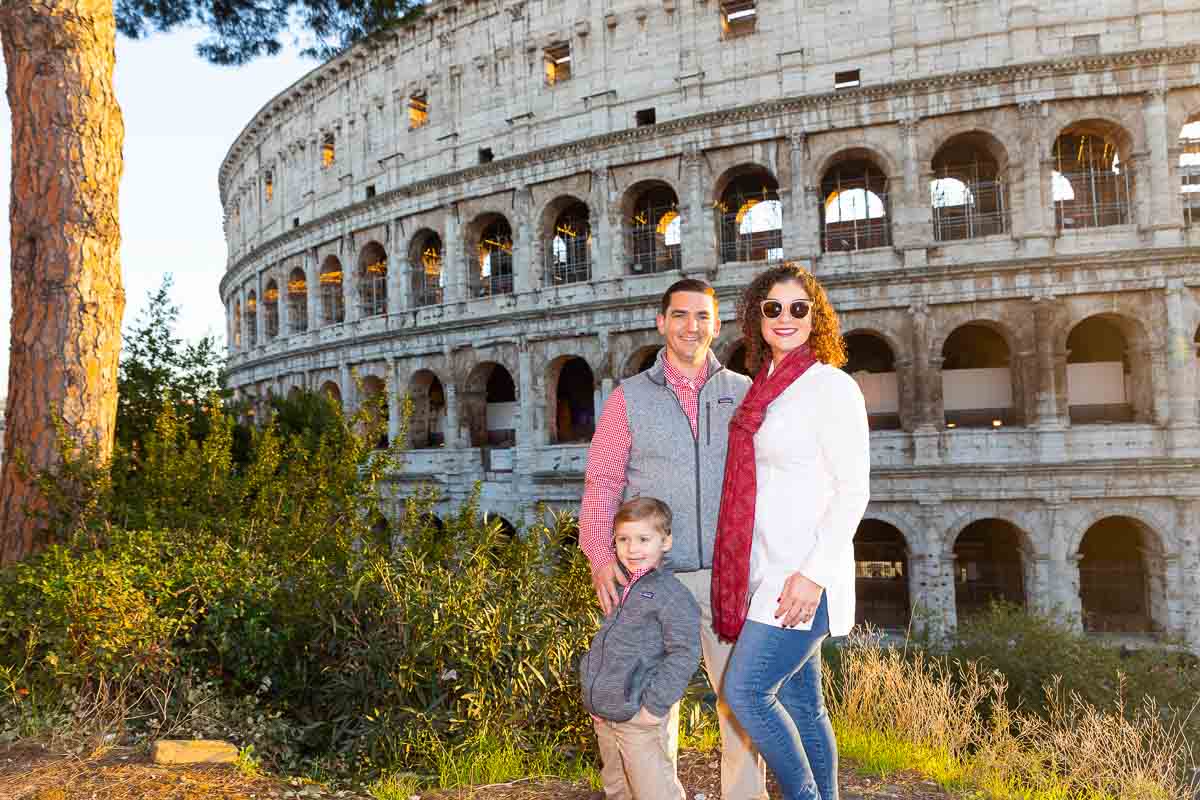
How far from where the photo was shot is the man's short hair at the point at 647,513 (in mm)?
3105

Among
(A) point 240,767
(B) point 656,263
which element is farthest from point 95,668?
(B) point 656,263

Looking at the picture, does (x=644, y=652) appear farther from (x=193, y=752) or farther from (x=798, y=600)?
(x=193, y=752)

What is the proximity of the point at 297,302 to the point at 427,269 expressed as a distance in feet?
22.6

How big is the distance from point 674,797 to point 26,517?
6.04 meters

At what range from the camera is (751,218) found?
19.3 m

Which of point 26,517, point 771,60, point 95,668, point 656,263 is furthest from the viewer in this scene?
point 656,263

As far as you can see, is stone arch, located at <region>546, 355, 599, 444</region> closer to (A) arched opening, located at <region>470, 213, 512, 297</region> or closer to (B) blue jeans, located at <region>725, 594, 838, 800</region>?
(A) arched opening, located at <region>470, 213, 512, 297</region>

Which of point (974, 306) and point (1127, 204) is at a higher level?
point (1127, 204)

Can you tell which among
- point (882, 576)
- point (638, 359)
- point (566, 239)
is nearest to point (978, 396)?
point (882, 576)

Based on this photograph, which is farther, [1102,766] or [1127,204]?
[1127,204]

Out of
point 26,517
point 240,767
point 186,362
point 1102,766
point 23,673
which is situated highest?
point 186,362

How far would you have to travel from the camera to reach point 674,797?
10.5ft

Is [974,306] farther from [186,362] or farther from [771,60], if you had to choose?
[186,362]

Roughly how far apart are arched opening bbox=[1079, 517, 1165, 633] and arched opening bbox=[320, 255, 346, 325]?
21.4m
